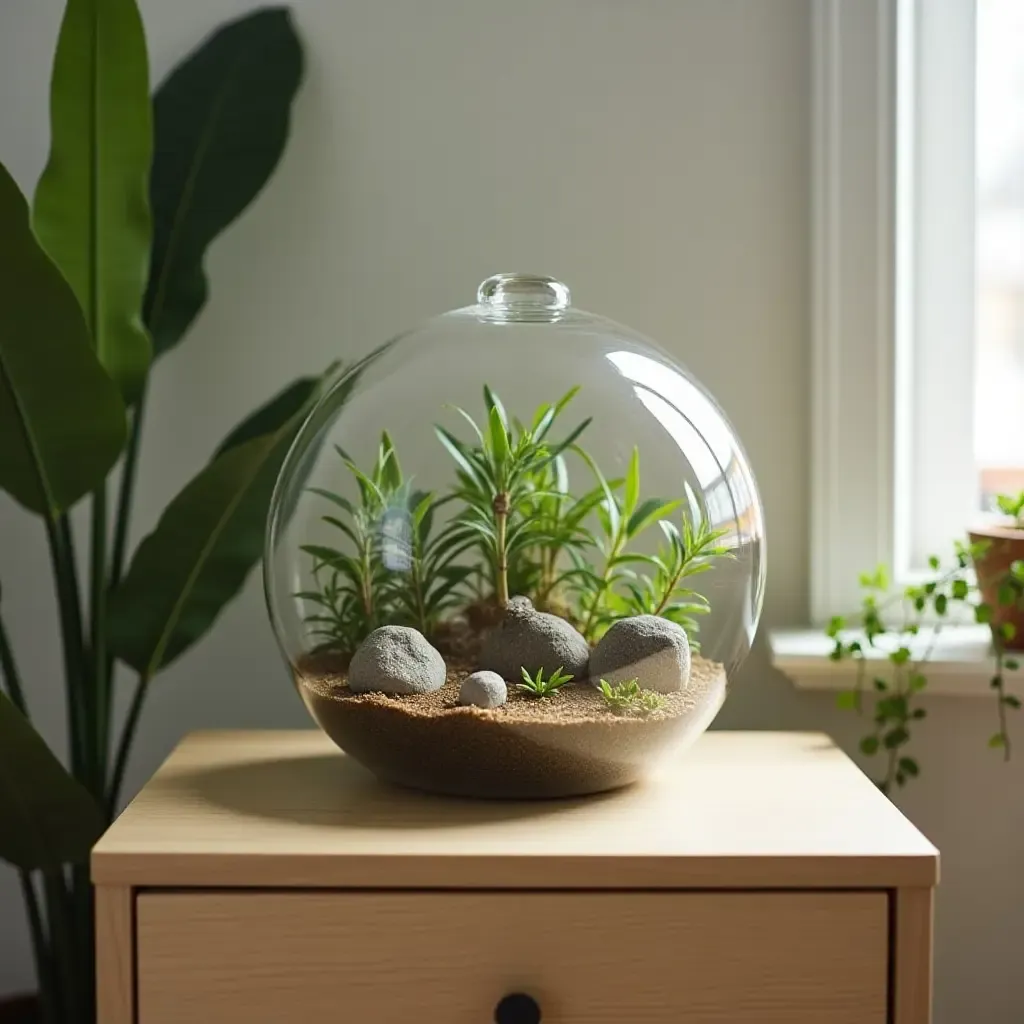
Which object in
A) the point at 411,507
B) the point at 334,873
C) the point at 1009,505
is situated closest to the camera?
the point at 334,873

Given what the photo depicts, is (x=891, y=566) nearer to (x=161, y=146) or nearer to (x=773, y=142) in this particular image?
(x=773, y=142)

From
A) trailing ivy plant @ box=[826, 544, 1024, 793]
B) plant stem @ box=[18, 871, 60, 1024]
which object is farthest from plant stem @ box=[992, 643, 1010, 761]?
plant stem @ box=[18, 871, 60, 1024]

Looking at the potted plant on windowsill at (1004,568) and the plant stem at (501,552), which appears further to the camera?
the potted plant on windowsill at (1004,568)

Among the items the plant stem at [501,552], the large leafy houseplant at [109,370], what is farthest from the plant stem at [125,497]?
the plant stem at [501,552]

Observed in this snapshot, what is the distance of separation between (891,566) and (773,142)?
460 millimetres

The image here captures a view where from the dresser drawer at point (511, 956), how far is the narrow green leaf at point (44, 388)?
0.39 m

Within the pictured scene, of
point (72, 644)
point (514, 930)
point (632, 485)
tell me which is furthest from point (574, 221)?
point (514, 930)

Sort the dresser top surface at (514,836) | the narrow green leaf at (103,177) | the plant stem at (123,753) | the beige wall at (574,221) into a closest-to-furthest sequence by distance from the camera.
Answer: the dresser top surface at (514,836) → the narrow green leaf at (103,177) → the plant stem at (123,753) → the beige wall at (574,221)

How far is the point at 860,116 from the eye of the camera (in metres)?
1.27

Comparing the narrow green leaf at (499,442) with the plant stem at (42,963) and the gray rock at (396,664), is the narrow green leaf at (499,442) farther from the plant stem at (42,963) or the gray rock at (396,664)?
the plant stem at (42,963)

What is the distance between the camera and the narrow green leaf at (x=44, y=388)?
97 cm

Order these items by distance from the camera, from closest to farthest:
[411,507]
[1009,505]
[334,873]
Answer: [334,873], [411,507], [1009,505]

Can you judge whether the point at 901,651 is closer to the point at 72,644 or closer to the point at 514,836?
the point at 514,836

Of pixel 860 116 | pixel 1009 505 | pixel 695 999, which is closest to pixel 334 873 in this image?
pixel 695 999
